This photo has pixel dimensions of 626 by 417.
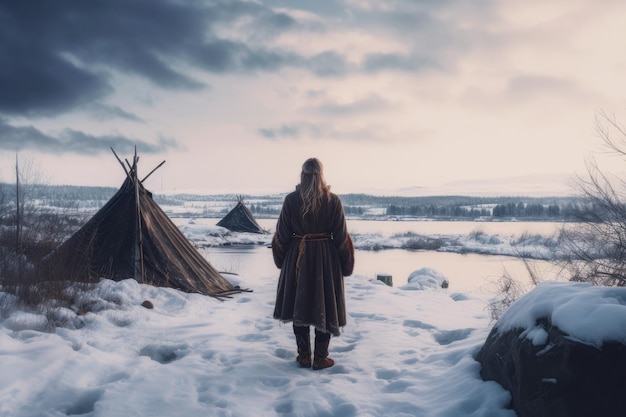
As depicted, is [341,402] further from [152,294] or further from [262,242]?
[262,242]

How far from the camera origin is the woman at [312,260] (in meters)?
3.81

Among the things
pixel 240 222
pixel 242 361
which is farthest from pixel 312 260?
pixel 240 222

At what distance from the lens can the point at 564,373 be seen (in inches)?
93.8

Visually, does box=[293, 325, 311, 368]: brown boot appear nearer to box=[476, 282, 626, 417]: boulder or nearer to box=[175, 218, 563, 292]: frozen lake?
box=[476, 282, 626, 417]: boulder

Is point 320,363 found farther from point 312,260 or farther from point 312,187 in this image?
point 312,187

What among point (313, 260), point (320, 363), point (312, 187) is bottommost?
point (320, 363)

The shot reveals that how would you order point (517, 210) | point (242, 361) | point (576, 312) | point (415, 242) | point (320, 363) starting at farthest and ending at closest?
point (517, 210), point (415, 242), point (242, 361), point (320, 363), point (576, 312)

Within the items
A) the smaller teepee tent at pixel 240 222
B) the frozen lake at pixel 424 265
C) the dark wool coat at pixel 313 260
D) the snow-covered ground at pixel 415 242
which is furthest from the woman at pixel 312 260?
the smaller teepee tent at pixel 240 222

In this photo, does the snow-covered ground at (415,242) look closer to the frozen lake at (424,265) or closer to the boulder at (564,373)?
the frozen lake at (424,265)

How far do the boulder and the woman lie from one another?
1551 millimetres

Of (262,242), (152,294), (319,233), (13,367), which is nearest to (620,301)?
(319,233)

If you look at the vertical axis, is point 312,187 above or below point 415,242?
above

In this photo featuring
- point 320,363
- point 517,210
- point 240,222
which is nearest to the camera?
point 320,363

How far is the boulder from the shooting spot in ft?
7.52
